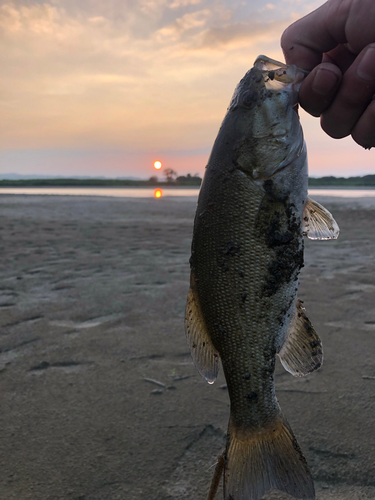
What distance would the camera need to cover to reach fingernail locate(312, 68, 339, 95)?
7.54ft

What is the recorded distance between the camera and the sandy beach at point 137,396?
8.53 ft

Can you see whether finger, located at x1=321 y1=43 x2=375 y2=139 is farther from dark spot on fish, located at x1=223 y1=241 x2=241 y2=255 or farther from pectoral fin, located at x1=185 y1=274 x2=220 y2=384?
pectoral fin, located at x1=185 y1=274 x2=220 y2=384

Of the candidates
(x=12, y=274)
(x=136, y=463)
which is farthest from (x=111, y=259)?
(x=136, y=463)

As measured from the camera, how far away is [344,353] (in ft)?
13.8

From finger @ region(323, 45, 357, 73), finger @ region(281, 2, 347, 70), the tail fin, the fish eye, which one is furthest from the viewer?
finger @ region(323, 45, 357, 73)

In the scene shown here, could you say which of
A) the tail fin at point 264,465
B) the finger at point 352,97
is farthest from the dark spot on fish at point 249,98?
the tail fin at point 264,465

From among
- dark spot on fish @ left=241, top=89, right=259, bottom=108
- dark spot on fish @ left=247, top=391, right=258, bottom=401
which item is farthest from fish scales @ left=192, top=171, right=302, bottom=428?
dark spot on fish @ left=241, top=89, right=259, bottom=108

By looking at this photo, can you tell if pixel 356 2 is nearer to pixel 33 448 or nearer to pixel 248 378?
pixel 248 378

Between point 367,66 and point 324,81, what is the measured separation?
0.24 metres

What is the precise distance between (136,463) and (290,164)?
2.31m

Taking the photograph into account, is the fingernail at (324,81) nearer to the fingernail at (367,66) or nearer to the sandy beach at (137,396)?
the fingernail at (367,66)

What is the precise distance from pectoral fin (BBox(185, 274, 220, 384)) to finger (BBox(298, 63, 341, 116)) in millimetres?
1362

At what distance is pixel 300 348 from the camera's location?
7.73 ft

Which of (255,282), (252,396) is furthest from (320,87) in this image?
(252,396)
